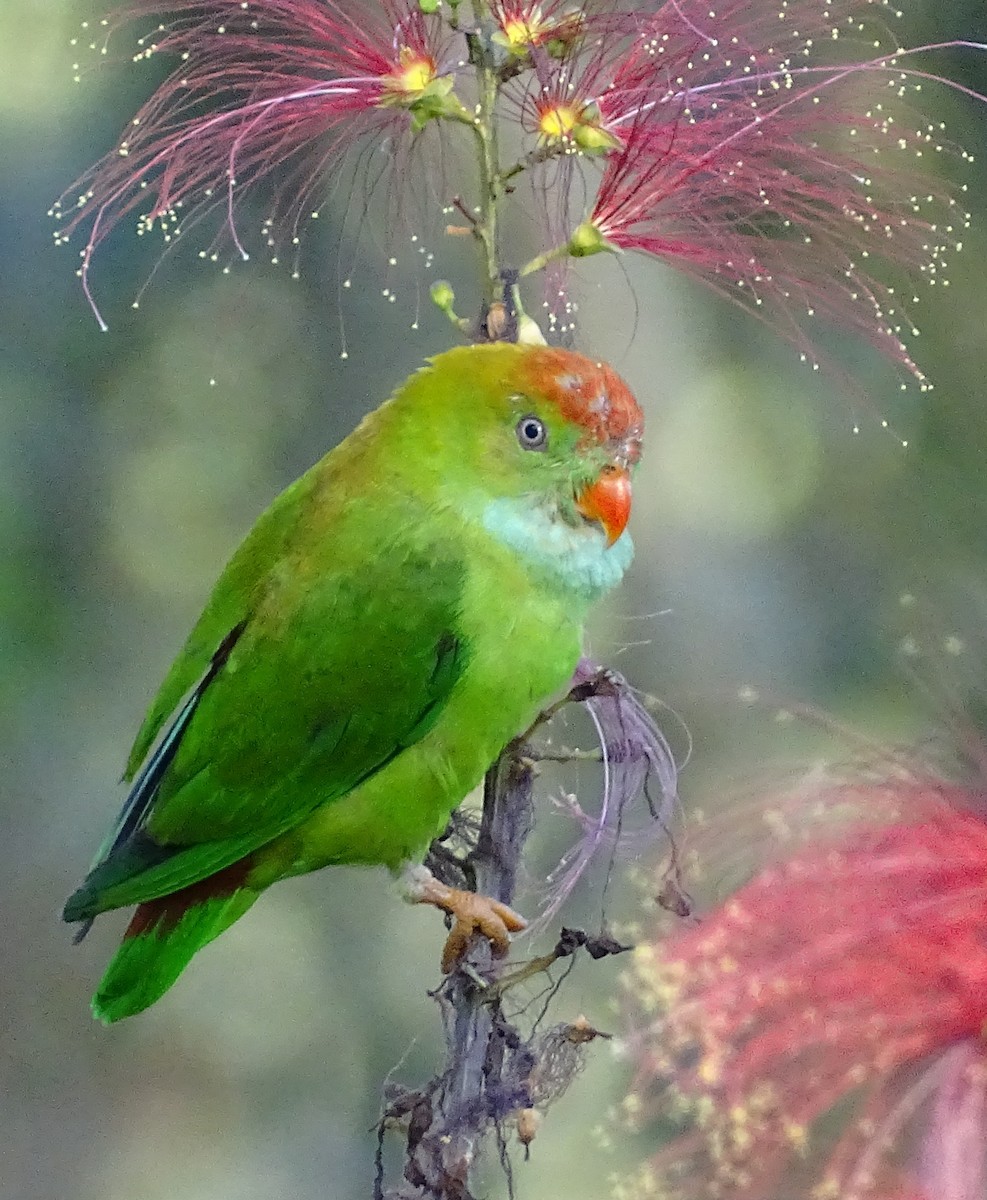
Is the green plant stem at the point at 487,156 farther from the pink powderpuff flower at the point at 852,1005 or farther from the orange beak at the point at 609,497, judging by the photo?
the pink powderpuff flower at the point at 852,1005

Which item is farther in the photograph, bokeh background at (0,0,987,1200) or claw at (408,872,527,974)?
bokeh background at (0,0,987,1200)

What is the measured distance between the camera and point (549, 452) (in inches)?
20.3

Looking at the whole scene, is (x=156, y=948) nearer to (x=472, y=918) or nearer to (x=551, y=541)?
(x=472, y=918)

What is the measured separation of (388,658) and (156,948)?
0.54 feet

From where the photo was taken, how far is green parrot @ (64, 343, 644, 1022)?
0.52 metres

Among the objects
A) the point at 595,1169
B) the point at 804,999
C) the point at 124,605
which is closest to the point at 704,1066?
the point at 804,999

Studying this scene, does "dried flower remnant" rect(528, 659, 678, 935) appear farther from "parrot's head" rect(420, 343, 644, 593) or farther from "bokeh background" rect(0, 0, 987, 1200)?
"bokeh background" rect(0, 0, 987, 1200)

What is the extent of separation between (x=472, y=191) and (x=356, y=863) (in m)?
0.45

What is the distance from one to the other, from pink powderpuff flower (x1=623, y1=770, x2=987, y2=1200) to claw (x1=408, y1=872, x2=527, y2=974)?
0.13 meters

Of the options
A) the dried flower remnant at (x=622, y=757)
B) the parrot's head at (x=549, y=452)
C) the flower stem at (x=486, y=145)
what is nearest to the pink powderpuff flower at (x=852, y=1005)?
the dried flower remnant at (x=622, y=757)

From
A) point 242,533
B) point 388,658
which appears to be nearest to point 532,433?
point 388,658

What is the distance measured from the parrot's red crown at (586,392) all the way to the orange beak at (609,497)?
1 centimetres

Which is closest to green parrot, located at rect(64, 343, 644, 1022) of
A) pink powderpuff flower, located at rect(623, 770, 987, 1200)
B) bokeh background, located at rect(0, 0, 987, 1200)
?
pink powderpuff flower, located at rect(623, 770, 987, 1200)

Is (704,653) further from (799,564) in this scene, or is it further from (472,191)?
(472,191)
